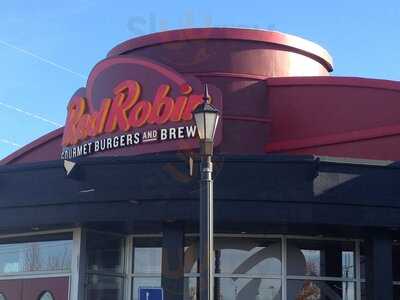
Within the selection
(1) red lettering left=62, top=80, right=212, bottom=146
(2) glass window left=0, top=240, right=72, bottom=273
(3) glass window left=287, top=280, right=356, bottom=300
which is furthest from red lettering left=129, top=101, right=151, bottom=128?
(3) glass window left=287, top=280, right=356, bottom=300

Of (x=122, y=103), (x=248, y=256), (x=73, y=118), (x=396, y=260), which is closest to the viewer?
(x=248, y=256)

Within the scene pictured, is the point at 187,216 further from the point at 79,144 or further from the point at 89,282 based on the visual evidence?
the point at 79,144

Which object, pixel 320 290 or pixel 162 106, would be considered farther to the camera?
pixel 162 106

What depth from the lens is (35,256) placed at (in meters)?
16.5

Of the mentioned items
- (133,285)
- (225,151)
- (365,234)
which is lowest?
(133,285)

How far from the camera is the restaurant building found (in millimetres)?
14195

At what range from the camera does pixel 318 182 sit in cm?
1416

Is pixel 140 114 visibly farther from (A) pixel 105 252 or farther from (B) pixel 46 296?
(B) pixel 46 296

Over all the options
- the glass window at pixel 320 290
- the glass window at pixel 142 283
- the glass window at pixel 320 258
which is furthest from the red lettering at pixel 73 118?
the glass window at pixel 320 290

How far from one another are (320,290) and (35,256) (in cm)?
617

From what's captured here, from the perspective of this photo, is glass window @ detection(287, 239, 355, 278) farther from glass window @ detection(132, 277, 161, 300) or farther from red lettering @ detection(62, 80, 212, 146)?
red lettering @ detection(62, 80, 212, 146)

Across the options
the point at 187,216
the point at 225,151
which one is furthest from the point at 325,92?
the point at 187,216

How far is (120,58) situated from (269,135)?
398 cm

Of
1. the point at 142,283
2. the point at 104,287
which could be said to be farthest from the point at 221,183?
the point at 104,287
